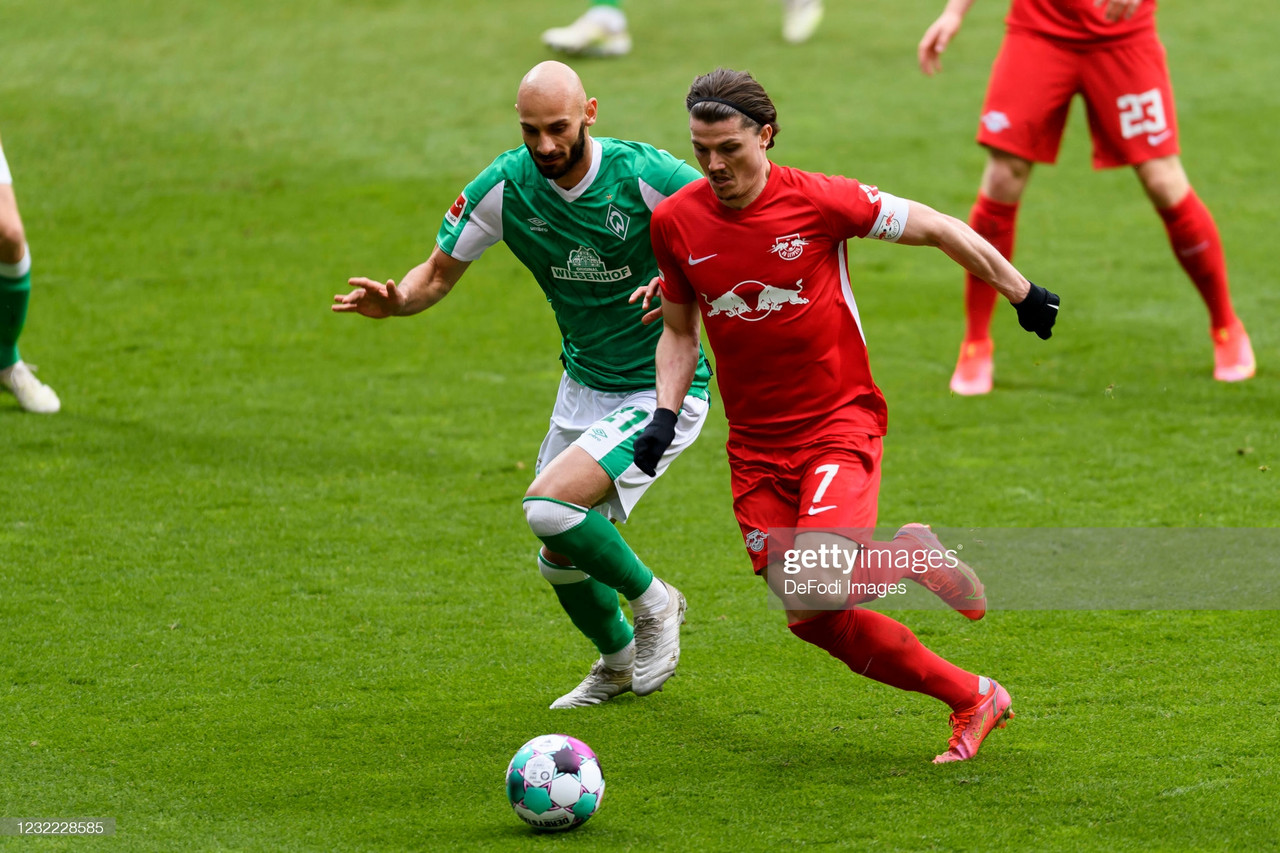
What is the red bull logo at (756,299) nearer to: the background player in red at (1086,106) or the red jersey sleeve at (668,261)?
the red jersey sleeve at (668,261)

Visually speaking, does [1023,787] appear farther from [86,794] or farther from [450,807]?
[86,794]

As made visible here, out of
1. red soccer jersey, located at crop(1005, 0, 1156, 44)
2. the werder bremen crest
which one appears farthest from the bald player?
red soccer jersey, located at crop(1005, 0, 1156, 44)

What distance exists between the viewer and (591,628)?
16.0 ft

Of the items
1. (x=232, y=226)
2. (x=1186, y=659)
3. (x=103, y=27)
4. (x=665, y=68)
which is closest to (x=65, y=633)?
(x=1186, y=659)

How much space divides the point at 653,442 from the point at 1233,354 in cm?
487

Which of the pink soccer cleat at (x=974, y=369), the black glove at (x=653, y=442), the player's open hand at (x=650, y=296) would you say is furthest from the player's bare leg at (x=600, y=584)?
the pink soccer cleat at (x=974, y=369)

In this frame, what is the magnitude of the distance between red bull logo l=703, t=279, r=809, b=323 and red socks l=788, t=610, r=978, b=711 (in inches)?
33.5

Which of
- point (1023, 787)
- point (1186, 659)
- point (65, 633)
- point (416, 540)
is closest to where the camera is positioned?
point (1023, 787)

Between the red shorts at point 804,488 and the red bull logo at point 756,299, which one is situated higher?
the red bull logo at point 756,299

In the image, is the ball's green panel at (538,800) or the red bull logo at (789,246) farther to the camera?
the red bull logo at (789,246)

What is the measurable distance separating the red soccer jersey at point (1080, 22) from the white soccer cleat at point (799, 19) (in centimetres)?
756

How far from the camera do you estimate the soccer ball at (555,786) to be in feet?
12.5

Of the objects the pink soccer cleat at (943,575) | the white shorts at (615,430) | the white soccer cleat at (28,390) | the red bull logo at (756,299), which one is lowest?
the white soccer cleat at (28,390)

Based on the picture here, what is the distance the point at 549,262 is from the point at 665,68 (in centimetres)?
989
